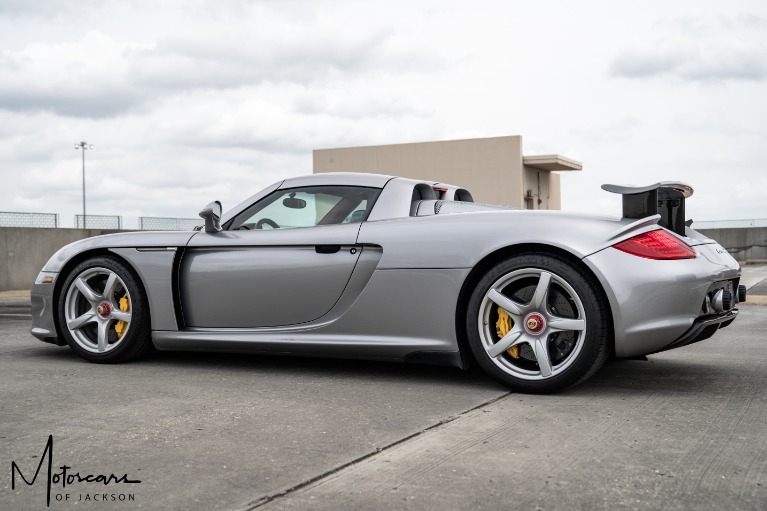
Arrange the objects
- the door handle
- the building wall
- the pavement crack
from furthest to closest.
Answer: the building wall
the door handle
the pavement crack

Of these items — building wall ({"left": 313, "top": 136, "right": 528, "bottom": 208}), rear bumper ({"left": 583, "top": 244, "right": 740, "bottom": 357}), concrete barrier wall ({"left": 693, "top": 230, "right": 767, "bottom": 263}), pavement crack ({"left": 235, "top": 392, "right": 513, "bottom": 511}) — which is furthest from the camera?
concrete barrier wall ({"left": 693, "top": 230, "right": 767, "bottom": 263})

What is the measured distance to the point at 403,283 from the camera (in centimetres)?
459

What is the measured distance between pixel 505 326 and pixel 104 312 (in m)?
2.68

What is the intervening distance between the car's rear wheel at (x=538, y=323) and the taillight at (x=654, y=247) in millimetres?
251

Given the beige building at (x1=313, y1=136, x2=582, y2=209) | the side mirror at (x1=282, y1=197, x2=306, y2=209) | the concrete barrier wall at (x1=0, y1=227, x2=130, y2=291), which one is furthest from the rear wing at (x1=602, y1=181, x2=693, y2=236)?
the beige building at (x1=313, y1=136, x2=582, y2=209)

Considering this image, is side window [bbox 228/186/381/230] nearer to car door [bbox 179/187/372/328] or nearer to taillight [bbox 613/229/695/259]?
car door [bbox 179/187/372/328]

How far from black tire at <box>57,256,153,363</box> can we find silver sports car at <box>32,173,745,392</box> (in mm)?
10

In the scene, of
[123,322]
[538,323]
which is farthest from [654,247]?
[123,322]

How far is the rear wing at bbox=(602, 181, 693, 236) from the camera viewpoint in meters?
4.39

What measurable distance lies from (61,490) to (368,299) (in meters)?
2.26

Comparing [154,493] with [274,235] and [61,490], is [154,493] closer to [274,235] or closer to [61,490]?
[61,490]

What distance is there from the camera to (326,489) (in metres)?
2.63

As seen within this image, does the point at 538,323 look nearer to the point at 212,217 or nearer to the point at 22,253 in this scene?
the point at 212,217

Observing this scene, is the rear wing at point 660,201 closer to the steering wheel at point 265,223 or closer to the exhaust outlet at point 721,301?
the exhaust outlet at point 721,301
